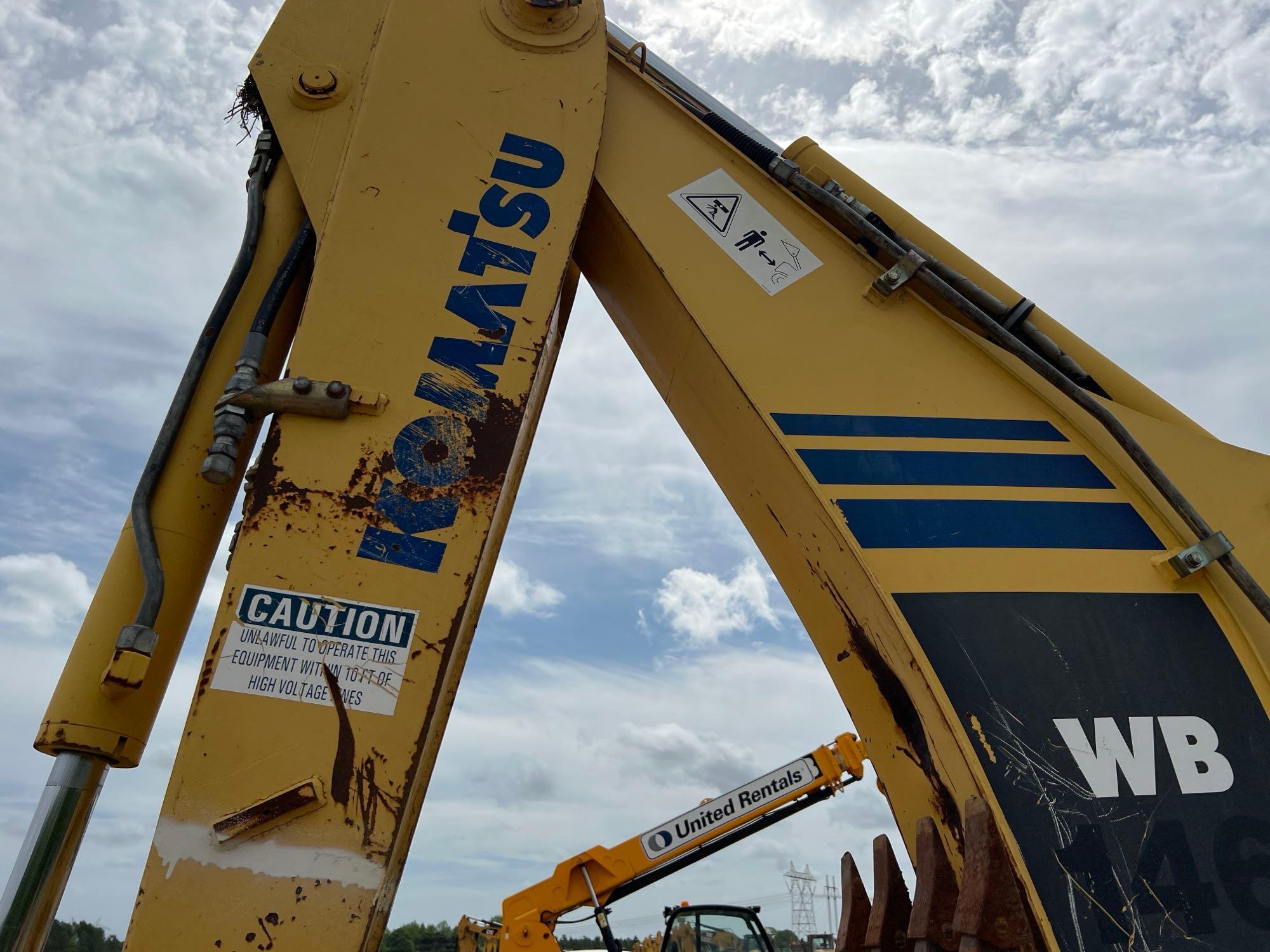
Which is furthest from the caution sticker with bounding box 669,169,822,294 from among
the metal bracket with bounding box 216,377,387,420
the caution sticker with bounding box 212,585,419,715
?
the caution sticker with bounding box 212,585,419,715

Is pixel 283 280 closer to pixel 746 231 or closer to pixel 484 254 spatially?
pixel 484 254

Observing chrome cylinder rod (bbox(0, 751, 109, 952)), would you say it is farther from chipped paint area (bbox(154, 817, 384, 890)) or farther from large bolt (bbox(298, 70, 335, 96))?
large bolt (bbox(298, 70, 335, 96))

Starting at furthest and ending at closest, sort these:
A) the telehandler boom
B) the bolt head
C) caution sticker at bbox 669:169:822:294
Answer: the telehandler boom, caution sticker at bbox 669:169:822:294, the bolt head

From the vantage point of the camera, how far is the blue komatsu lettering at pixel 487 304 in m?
2.72

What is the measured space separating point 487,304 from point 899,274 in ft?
4.26

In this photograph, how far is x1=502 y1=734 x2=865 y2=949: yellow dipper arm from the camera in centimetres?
575

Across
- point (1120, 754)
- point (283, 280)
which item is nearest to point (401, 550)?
point (283, 280)

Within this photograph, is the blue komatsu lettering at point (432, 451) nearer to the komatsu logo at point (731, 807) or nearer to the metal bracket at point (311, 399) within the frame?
the metal bracket at point (311, 399)

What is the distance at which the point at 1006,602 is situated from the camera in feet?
8.44

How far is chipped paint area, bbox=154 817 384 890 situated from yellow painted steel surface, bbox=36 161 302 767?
0.52 m

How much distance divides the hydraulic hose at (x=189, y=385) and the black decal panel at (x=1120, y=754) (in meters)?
1.95

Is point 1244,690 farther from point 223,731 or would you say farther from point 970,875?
point 223,731

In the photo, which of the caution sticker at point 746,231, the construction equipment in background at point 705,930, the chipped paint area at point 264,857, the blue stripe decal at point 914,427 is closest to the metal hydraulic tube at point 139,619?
the chipped paint area at point 264,857

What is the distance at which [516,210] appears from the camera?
9.55ft
